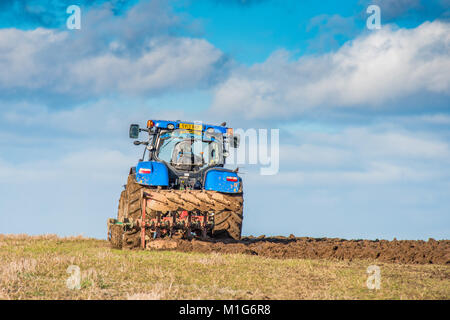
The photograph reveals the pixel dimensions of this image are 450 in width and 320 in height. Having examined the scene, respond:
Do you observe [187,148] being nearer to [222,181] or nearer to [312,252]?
[222,181]

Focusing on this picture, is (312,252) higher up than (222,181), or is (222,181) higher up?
(222,181)

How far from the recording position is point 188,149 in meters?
15.4

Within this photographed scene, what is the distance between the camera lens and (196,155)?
15.4 metres

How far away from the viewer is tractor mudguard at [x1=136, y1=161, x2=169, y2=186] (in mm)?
13578

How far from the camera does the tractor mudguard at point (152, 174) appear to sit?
44.5 ft

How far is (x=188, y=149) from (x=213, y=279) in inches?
285

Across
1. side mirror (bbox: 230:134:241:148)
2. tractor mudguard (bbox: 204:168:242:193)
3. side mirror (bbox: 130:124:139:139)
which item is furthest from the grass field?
side mirror (bbox: 230:134:241:148)

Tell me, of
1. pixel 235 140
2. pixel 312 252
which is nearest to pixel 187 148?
pixel 235 140

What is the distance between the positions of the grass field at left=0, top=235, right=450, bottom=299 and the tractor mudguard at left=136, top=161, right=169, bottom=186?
209 cm

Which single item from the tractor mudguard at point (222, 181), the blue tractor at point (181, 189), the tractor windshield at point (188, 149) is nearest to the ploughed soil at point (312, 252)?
the blue tractor at point (181, 189)

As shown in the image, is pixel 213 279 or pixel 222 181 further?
pixel 222 181
